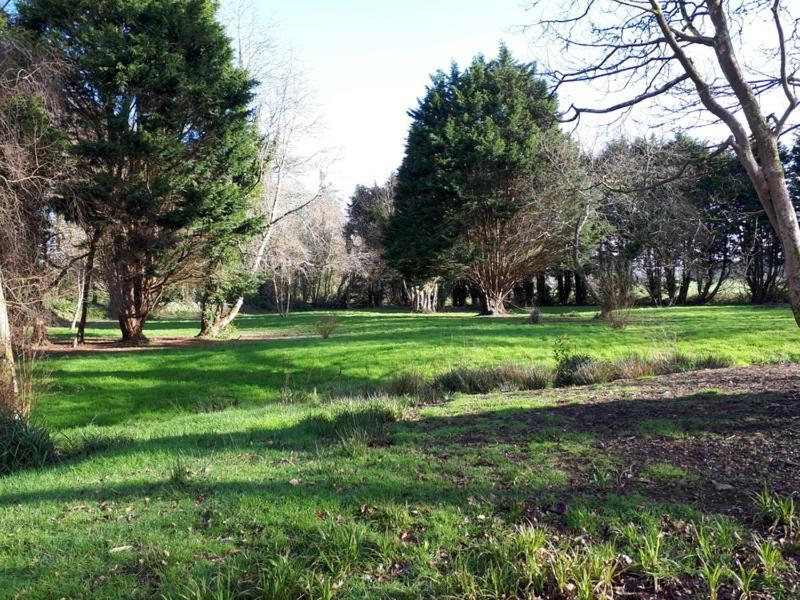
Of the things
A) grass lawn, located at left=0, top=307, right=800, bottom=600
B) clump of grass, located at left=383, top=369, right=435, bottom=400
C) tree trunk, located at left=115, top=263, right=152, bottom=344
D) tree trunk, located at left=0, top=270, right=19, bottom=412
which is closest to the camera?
grass lawn, located at left=0, top=307, right=800, bottom=600

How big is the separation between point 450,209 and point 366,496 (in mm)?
26803

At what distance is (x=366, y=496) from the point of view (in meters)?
4.12

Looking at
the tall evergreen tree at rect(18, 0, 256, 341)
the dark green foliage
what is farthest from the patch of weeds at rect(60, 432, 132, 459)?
the dark green foliage

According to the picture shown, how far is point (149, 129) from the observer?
1697 cm

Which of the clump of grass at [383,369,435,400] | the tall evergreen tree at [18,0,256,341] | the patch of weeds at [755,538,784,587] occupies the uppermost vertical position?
the tall evergreen tree at [18,0,256,341]

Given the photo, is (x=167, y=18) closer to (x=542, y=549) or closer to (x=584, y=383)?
(x=584, y=383)

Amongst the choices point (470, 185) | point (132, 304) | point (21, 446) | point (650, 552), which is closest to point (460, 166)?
point (470, 185)

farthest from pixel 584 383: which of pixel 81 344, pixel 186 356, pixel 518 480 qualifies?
pixel 81 344

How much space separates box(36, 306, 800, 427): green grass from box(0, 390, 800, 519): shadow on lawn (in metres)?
4.05

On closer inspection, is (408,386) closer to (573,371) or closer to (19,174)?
(573,371)

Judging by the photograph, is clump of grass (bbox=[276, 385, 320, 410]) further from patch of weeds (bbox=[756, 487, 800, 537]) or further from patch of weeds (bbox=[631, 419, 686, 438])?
patch of weeds (bbox=[756, 487, 800, 537])

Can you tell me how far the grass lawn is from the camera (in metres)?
2.98

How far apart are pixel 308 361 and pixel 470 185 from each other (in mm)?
19105

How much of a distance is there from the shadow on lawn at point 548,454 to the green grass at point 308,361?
13.3 ft
